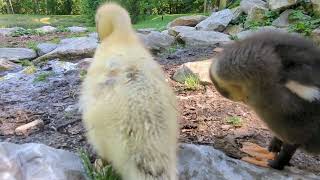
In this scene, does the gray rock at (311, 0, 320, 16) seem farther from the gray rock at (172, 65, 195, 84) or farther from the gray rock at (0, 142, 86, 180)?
the gray rock at (0, 142, 86, 180)

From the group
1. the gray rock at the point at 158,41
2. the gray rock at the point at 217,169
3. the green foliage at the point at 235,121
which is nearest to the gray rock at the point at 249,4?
the gray rock at the point at 158,41

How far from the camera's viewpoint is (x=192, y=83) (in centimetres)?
411

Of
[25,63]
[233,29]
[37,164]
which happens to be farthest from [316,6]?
[37,164]

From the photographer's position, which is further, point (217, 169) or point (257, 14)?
point (257, 14)

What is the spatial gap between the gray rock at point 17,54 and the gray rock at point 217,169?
15.2 feet

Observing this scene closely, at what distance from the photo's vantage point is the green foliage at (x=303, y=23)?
6180 mm

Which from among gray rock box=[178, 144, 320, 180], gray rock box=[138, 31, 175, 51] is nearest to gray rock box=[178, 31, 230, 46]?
gray rock box=[138, 31, 175, 51]

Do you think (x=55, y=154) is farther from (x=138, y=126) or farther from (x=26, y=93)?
(x=26, y=93)

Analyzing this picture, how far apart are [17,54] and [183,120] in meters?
4.33

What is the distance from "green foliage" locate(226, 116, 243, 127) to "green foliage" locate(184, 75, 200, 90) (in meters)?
0.73

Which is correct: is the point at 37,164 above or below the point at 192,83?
above

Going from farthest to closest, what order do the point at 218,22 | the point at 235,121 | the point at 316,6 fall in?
the point at 218,22
the point at 316,6
the point at 235,121

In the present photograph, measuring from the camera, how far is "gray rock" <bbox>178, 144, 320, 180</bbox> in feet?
7.89

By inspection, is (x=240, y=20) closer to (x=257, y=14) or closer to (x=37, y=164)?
(x=257, y=14)
